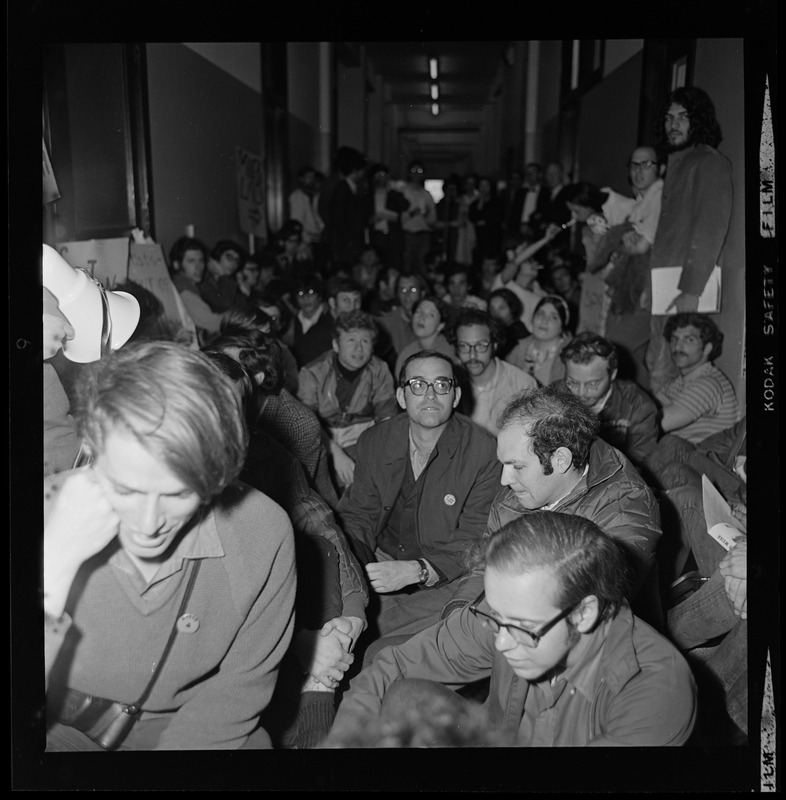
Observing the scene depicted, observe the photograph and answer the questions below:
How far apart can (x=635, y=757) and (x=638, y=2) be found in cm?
144

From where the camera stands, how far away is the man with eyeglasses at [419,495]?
6.30 ft

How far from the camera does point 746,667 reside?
1.60 metres

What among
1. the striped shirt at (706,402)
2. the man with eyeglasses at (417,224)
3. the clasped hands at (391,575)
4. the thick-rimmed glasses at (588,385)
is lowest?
the clasped hands at (391,575)

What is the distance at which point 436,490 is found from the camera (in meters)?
2.03

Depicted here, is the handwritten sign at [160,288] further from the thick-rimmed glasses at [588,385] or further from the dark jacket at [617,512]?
the thick-rimmed glasses at [588,385]

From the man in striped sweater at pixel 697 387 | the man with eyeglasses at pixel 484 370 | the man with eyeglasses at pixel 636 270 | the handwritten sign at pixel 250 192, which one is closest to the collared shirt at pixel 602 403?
the man with eyeglasses at pixel 484 370

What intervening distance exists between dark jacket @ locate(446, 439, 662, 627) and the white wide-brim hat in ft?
2.80

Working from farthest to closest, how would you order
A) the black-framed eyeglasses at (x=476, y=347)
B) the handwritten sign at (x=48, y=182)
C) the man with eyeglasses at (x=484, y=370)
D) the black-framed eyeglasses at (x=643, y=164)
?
1. the black-framed eyeglasses at (x=643, y=164)
2. the black-framed eyeglasses at (x=476, y=347)
3. the man with eyeglasses at (x=484, y=370)
4. the handwritten sign at (x=48, y=182)

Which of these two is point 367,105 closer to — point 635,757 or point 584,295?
point 584,295

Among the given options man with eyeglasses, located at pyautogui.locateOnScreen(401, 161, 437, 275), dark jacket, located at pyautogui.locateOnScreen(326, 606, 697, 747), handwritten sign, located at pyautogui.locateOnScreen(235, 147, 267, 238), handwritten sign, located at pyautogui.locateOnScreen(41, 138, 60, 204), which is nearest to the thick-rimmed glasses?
dark jacket, located at pyautogui.locateOnScreen(326, 606, 697, 747)

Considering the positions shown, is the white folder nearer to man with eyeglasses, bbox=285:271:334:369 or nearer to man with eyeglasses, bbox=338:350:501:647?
man with eyeglasses, bbox=338:350:501:647

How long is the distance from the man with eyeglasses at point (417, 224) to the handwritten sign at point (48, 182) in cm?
509

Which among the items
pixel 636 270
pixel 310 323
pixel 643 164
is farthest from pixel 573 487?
pixel 310 323

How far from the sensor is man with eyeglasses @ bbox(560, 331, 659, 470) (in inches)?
97.3
